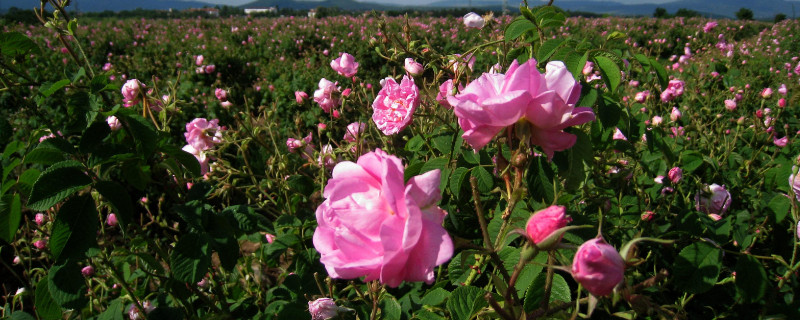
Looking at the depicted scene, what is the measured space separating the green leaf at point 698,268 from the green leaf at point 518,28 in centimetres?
55

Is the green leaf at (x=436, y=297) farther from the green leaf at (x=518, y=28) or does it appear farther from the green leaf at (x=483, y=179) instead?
the green leaf at (x=518, y=28)

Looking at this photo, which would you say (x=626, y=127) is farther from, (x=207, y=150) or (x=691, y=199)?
(x=207, y=150)

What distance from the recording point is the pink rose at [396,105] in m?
1.00

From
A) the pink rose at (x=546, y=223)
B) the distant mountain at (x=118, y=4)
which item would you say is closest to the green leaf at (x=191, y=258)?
the pink rose at (x=546, y=223)

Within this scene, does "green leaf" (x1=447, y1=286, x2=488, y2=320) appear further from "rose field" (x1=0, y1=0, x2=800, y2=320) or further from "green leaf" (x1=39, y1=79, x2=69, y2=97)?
"green leaf" (x1=39, y1=79, x2=69, y2=97)

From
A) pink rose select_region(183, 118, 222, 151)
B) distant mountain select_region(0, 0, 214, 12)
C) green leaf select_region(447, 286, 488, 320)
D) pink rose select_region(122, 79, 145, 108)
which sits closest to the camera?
green leaf select_region(447, 286, 488, 320)

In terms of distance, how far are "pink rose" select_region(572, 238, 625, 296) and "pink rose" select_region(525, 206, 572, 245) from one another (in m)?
0.04

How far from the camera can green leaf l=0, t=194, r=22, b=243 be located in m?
0.88

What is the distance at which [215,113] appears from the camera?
14.2 ft

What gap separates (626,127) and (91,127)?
118 cm

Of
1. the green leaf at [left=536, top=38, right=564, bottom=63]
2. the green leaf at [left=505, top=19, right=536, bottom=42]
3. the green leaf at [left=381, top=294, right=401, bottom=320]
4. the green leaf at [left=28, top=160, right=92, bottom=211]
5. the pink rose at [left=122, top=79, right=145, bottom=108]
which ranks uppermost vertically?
the green leaf at [left=505, top=19, right=536, bottom=42]

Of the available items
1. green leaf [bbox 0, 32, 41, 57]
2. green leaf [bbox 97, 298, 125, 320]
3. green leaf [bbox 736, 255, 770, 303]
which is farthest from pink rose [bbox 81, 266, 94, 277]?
green leaf [bbox 736, 255, 770, 303]

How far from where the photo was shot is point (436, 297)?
0.96 m

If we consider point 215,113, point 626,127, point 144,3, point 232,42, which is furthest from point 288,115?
point 144,3
